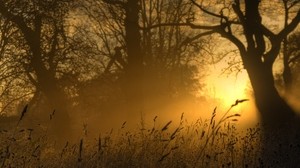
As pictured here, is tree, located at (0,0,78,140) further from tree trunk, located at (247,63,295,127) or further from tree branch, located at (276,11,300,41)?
tree branch, located at (276,11,300,41)

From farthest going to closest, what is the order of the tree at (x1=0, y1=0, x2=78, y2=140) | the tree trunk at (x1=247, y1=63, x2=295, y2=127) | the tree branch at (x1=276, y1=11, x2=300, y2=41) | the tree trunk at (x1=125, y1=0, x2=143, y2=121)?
the tree trunk at (x1=125, y1=0, x2=143, y2=121)
the tree branch at (x1=276, y1=11, x2=300, y2=41)
the tree trunk at (x1=247, y1=63, x2=295, y2=127)
the tree at (x1=0, y1=0, x2=78, y2=140)

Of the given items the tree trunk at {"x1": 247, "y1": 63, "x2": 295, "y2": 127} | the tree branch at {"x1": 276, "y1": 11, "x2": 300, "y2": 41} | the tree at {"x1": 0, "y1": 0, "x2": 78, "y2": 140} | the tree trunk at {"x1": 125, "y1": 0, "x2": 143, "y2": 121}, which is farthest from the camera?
the tree trunk at {"x1": 125, "y1": 0, "x2": 143, "y2": 121}

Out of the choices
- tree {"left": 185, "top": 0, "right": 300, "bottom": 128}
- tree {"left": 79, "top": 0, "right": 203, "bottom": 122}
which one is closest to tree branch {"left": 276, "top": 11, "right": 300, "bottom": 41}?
tree {"left": 185, "top": 0, "right": 300, "bottom": 128}

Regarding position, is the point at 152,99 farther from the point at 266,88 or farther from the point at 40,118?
the point at 266,88

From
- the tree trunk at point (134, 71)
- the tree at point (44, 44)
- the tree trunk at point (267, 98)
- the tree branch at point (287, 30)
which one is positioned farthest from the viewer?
the tree trunk at point (134, 71)

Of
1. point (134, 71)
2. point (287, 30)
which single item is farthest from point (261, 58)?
point (134, 71)

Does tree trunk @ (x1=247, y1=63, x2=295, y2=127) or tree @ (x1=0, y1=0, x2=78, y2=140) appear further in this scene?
tree trunk @ (x1=247, y1=63, x2=295, y2=127)

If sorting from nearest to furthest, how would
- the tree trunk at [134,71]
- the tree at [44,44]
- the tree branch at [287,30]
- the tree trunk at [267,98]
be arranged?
1. the tree at [44,44]
2. the tree trunk at [267,98]
3. the tree branch at [287,30]
4. the tree trunk at [134,71]

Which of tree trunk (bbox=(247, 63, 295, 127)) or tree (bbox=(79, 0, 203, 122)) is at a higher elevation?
tree (bbox=(79, 0, 203, 122))

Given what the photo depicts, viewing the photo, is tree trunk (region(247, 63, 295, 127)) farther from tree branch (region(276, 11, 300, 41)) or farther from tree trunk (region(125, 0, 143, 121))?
tree trunk (region(125, 0, 143, 121))

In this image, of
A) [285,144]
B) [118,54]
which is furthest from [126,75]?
[285,144]

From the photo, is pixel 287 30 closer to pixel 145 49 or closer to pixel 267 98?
pixel 267 98

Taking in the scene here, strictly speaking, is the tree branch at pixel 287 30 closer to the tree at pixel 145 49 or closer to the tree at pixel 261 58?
the tree at pixel 261 58

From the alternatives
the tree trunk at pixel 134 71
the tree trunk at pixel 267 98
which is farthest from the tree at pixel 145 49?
the tree trunk at pixel 267 98
